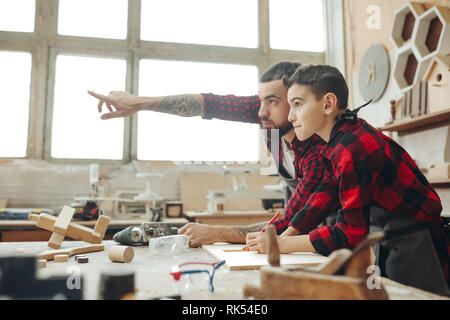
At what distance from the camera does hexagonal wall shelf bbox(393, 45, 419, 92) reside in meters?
3.06

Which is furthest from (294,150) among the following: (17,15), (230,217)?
(17,15)

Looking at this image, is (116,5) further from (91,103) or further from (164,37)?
(91,103)

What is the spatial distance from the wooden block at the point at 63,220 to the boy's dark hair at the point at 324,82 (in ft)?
2.79

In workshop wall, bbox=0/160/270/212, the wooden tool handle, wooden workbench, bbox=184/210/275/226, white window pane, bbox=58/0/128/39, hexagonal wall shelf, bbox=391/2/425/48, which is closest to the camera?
the wooden tool handle

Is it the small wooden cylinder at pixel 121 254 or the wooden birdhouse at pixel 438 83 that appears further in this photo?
the wooden birdhouse at pixel 438 83

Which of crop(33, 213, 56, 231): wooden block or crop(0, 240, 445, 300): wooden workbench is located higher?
crop(33, 213, 56, 231): wooden block

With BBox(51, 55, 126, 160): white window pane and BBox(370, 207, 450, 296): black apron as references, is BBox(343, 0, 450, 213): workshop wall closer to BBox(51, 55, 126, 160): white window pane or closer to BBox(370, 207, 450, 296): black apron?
BBox(370, 207, 450, 296): black apron

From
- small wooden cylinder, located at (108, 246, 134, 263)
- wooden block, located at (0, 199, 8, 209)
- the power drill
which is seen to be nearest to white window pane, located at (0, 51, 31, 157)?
wooden block, located at (0, 199, 8, 209)

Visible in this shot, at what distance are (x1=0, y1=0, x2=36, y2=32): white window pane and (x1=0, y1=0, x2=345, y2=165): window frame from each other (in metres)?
0.07

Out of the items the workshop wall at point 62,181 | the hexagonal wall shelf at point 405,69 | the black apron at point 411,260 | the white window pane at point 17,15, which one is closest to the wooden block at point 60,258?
the black apron at point 411,260

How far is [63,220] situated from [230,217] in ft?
7.40

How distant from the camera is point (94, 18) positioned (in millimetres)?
4133

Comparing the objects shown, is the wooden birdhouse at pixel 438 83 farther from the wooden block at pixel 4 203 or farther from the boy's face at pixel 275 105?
the wooden block at pixel 4 203

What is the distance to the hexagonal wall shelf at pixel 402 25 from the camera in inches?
120
